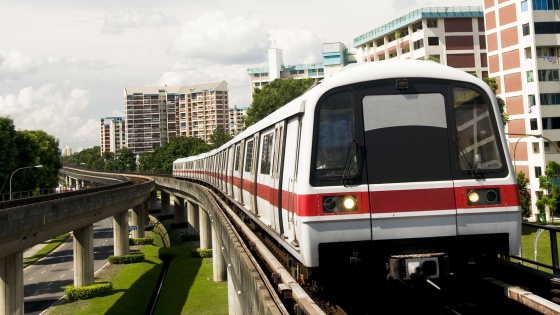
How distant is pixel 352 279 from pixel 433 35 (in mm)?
64658

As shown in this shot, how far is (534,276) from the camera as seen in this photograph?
8.45m

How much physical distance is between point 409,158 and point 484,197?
1117 millimetres

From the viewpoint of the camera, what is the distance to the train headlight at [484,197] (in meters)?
7.73

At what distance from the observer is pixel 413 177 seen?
25.6 ft

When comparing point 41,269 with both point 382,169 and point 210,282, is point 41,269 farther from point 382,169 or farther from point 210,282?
point 382,169

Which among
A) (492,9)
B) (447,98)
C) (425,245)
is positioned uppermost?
(492,9)

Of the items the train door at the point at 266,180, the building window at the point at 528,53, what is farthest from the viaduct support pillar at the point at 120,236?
the building window at the point at 528,53

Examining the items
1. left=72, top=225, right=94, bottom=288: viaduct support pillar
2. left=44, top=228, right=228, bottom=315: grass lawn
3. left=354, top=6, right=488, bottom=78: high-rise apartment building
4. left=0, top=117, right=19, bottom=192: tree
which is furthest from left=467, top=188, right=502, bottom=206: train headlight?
left=354, top=6, right=488, bottom=78: high-rise apartment building

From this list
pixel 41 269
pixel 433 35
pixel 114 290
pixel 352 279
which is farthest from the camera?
pixel 433 35

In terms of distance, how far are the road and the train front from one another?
96.8 ft

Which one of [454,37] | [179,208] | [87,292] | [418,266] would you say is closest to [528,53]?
[454,37]

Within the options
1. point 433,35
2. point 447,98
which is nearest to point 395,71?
point 447,98

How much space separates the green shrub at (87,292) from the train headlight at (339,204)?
2989cm

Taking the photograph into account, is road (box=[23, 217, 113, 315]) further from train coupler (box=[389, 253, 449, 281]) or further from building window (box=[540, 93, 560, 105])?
building window (box=[540, 93, 560, 105])
